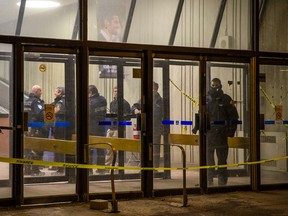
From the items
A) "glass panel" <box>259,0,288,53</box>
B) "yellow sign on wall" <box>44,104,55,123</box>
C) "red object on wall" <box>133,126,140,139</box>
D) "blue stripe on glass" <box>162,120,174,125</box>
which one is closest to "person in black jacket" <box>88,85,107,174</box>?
"red object on wall" <box>133,126,140,139</box>

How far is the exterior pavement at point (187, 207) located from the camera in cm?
906

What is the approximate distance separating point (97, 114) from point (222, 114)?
2392mm

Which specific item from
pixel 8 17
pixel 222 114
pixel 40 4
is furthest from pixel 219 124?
pixel 8 17

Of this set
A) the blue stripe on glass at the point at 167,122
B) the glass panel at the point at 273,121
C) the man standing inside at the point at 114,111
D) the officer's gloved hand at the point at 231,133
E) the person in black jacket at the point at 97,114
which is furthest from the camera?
the glass panel at the point at 273,121

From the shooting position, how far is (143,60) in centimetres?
1061

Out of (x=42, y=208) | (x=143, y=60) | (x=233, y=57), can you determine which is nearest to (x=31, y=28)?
(x=143, y=60)

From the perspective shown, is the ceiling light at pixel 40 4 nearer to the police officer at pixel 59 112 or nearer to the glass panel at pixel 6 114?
the glass panel at pixel 6 114

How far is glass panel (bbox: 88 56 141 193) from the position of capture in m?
10.3

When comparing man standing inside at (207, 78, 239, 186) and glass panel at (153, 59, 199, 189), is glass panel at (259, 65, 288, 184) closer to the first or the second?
man standing inside at (207, 78, 239, 186)

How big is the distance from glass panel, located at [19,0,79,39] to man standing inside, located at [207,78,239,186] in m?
2.79

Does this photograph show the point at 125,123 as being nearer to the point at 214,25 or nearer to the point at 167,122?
the point at 167,122

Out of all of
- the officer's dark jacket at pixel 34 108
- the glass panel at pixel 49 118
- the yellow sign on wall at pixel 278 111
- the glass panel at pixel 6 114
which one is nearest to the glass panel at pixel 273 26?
the yellow sign on wall at pixel 278 111

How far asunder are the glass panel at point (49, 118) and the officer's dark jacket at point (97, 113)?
0.31 m

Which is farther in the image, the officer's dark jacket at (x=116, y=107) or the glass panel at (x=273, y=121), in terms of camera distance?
the glass panel at (x=273, y=121)
